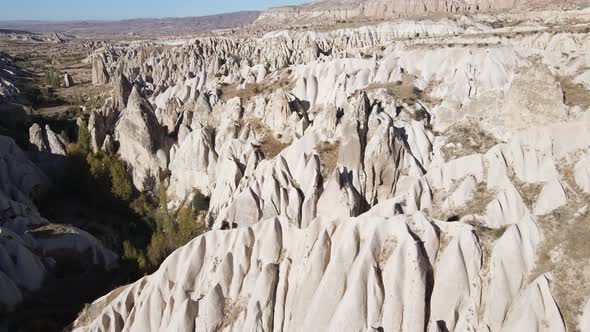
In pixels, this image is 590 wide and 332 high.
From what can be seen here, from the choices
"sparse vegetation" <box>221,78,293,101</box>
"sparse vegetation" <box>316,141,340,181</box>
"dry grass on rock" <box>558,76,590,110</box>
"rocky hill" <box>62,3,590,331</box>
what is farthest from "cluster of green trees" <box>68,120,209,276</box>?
"dry grass on rock" <box>558,76,590,110</box>

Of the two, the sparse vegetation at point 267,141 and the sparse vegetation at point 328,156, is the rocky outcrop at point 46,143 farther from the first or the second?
the sparse vegetation at point 328,156

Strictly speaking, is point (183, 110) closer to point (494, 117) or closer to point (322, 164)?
point (322, 164)

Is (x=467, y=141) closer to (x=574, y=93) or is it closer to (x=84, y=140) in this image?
(x=574, y=93)

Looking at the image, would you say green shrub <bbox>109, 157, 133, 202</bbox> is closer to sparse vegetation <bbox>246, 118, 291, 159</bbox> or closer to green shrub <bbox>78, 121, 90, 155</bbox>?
green shrub <bbox>78, 121, 90, 155</bbox>

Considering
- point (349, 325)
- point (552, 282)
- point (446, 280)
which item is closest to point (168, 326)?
point (349, 325)

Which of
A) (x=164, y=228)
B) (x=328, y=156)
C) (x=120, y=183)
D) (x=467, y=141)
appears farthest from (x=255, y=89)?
(x=467, y=141)

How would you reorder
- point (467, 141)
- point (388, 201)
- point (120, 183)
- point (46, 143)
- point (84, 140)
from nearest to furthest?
point (388, 201) → point (467, 141) → point (120, 183) → point (84, 140) → point (46, 143)

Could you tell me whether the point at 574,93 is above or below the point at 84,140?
above

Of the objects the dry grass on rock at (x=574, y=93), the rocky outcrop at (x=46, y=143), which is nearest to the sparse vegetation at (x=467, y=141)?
the dry grass on rock at (x=574, y=93)
